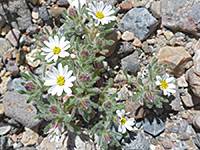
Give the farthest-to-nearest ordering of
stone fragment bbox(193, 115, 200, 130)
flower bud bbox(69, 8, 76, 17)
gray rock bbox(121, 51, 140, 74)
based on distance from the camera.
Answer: gray rock bbox(121, 51, 140, 74) → stone fragment bbox(193, 115, 200, 130) → flower bud bbox(69, 8, 76, 17)

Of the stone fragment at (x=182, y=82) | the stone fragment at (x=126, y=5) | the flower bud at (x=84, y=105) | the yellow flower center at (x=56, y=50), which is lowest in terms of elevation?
the stone fragment at (x=182, y=82)

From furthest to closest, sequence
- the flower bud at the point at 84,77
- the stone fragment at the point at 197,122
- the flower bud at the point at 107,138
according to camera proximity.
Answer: the stone fragment at the point at 197,122
the flower bud at the point at 107,138
the flower bud at the point at 84,77

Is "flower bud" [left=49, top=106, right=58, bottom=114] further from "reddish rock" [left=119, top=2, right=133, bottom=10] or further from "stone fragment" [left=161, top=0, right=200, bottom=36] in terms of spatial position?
"stone fragment" [left=161, top=0, right=200, bottom=36]

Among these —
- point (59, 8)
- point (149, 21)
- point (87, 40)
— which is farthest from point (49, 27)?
point (149, 21)

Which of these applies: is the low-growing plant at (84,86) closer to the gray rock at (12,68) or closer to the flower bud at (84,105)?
the flower bud at (84,105)

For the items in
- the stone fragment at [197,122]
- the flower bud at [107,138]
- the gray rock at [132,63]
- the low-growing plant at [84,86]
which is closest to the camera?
the low-growing plant at [84,86]

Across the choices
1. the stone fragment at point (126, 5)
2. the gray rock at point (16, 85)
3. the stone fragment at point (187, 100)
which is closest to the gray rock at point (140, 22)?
the stone fragment at point (126, 5)

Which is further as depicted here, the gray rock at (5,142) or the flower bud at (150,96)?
the gray rock at (5,142)

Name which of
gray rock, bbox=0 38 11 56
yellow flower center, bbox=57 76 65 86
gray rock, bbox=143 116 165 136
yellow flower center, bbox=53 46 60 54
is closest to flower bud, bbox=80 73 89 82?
yellow flower center, bbox=57 76 65 86

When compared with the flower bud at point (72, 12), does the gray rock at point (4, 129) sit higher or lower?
lower
